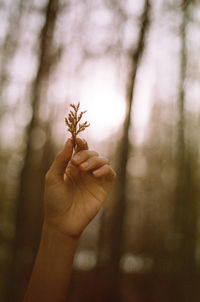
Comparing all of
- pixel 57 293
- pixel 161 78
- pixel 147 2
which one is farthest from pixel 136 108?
pixel 57 293

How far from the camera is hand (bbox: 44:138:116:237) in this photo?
676mm

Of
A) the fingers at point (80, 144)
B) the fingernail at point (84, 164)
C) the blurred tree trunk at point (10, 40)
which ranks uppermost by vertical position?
the blurred tree trunk at point (10, 40)

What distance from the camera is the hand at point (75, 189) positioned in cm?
68

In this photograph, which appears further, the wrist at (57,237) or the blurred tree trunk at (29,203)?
the blurred tree trunk at (29,203)

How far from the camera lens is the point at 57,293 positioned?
0.69m

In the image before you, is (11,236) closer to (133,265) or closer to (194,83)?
(133,265)

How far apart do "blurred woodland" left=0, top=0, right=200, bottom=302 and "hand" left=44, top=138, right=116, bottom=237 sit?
2.18ft

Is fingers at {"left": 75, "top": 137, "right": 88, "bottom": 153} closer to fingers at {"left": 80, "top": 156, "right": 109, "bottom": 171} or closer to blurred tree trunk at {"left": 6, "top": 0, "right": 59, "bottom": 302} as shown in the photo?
fingers at {"left": 80, "top": 156, "right": 109, "bottom": 171}

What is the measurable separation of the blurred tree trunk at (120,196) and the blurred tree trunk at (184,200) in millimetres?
305

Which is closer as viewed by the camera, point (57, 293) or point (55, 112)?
point (57, 293)

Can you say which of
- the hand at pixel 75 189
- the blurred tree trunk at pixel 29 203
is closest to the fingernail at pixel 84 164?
the hand at pixel 75 189

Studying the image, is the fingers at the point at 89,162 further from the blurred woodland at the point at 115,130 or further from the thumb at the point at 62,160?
the blurred woodland at the point at 115,130

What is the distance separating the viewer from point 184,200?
1.50m

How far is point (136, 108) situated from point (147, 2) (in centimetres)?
69
